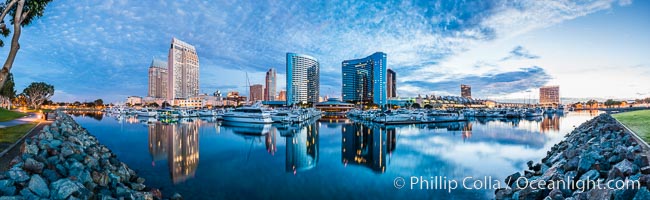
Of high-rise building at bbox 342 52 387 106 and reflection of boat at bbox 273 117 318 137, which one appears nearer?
reflection of boat at bbox 273 117 318 137

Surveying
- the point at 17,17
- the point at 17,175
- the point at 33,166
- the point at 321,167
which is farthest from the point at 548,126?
the point at 17,17

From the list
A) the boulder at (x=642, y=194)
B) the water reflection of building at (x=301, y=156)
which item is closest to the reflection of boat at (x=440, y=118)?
the water reflection of building at (x=301, y=156)

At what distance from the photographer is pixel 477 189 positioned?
13445 mm

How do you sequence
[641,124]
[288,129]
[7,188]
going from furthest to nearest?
[288,129] < [641,124] < [7,188]

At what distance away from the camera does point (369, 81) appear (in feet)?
645

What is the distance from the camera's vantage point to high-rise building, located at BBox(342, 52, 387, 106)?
19000 centimetres

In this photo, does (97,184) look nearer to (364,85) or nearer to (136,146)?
(136,146)

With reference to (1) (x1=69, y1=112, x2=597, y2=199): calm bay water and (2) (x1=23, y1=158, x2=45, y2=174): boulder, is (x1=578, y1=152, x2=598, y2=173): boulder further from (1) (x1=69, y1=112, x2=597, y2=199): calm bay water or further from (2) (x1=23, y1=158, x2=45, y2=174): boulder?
(2) (x1=23, y1=158, x2=45, y2=174): boulder

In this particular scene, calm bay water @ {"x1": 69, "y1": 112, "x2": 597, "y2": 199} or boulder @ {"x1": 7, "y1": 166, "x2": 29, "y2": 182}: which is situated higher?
boulder @ {"x1": 7, "y1": 166, "x2": 29, "y2": 182}

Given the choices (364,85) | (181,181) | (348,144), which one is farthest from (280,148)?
(364,85)

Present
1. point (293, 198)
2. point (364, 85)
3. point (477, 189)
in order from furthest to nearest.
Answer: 1. point (364, 85)
2. point (477, 189)
3. point (293, 198)

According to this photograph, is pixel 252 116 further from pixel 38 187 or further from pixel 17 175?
pixel 38 187

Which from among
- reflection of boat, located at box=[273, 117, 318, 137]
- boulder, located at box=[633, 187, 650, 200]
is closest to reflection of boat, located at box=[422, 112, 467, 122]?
reflection of boat, located at box=[273, 117, 318, 137]

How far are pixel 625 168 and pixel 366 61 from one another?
192 meters
